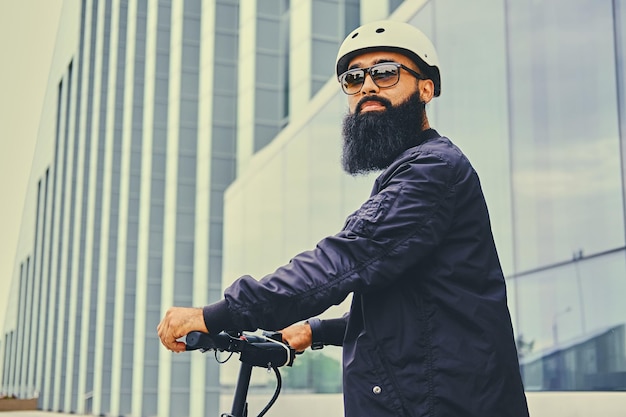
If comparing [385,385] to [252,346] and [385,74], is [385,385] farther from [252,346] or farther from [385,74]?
[385,74]

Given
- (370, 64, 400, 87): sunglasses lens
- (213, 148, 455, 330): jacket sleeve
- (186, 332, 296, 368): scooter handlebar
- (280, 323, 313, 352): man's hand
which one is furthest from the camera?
(280, 323, 313, 352): man's hand

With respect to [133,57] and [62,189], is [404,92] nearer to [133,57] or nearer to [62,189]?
[133,57]

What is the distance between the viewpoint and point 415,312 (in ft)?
7.97

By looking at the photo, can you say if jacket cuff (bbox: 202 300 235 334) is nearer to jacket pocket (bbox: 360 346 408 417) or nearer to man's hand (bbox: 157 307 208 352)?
man's hand (bbox: 157 307 208 352)

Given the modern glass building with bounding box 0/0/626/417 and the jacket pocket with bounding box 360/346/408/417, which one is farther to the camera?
the modern glass building with bounding box 0/0/626/417

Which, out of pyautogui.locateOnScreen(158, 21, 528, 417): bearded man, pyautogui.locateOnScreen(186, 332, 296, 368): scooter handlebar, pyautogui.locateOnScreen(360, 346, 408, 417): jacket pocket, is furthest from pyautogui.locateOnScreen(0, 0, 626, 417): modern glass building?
pyautogui.locateOnScreen(360, 346, 408, 417): jacket pocket

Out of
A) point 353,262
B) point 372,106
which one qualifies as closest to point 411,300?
point 353,262

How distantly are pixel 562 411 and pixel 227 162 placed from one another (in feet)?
74.9

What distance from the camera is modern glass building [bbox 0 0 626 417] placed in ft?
23.9

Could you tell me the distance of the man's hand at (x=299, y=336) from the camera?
317 cm

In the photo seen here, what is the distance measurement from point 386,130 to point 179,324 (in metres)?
0.84

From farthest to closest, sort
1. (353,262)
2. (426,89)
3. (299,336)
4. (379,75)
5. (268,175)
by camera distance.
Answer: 1. (268,175)
2. (299,336)
3. (426,89)
4. (379,75)
5. (353,262)

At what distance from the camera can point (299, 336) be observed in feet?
10.5

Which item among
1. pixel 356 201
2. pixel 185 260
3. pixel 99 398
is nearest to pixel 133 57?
pixel 185 260
